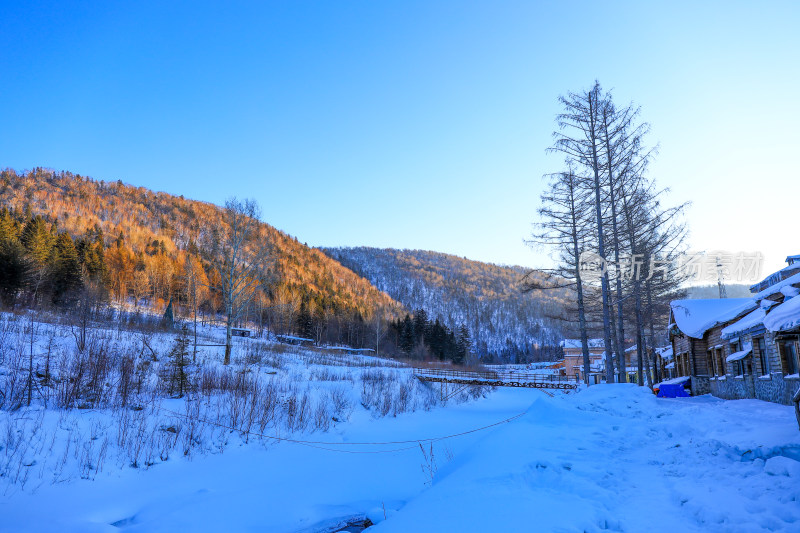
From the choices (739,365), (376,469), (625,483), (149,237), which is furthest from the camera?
(149,237)

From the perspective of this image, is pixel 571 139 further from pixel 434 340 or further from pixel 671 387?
pixel 434 340

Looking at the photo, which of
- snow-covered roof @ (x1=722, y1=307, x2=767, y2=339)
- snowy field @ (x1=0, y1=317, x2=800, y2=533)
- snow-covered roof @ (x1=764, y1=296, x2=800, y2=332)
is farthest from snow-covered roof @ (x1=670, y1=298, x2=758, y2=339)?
snow-covered roof @ (x1=764, y1=296, x2=800, y2=332)

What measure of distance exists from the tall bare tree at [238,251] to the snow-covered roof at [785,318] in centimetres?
2118

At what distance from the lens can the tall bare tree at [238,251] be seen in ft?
72.6

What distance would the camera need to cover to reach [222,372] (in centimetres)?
1580

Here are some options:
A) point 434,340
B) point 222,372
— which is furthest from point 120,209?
point 222,372

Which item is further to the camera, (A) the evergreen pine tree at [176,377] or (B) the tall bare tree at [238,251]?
(B) the tall bare tree at [238,251]

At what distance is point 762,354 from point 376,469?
1333 cm

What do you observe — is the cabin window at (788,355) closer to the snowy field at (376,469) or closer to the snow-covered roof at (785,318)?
the snowy field at (376,469)

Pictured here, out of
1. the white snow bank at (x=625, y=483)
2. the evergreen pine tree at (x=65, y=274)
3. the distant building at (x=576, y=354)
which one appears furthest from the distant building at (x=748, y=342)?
the evergreen pine tree at (x=65, y=274)

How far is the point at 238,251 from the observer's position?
22.7m

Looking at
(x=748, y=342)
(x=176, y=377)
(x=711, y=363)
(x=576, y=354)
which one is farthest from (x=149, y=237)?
(x=748, y=342)

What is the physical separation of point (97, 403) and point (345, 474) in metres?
6.80

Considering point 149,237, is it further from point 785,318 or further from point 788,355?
point 785,318
